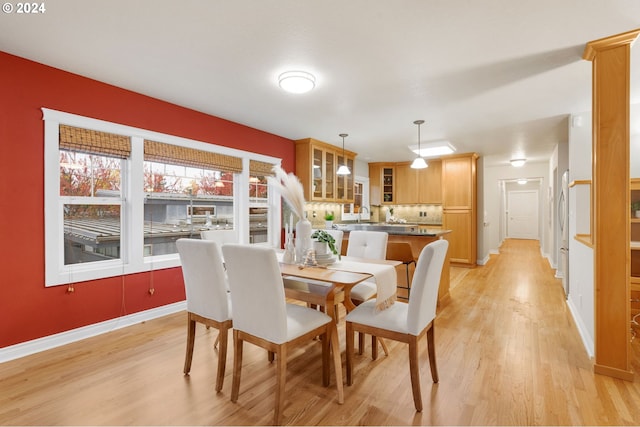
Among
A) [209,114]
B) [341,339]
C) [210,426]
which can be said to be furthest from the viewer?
[209,114]

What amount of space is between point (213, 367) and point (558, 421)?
2203 millimetres

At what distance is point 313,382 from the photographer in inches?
84.0

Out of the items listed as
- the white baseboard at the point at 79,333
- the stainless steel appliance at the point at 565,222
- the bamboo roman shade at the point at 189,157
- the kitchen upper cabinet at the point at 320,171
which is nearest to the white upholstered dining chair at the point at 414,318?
the white baseboard at the point at 79,333

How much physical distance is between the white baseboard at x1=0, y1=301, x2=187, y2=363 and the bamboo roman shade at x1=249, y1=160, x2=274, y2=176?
1.98 meters

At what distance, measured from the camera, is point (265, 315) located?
176 cm

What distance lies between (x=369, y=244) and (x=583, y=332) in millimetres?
2084

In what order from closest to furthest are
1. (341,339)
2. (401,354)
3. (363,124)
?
1. (401,354)
2. (341,339)
3. (363,124)

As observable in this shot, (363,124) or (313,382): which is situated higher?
(363,124)

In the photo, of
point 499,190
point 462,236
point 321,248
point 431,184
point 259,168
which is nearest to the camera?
point 321,248

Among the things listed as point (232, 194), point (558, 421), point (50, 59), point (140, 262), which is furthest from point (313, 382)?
point (50, 59)

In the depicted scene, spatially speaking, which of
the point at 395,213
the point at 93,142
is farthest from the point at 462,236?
the point at 93,142

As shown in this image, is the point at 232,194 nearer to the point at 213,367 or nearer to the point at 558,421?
the point at 213,367

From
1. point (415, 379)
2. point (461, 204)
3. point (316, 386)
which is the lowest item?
point (316, 386)

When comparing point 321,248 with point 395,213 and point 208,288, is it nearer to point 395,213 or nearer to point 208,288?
point 208,288
